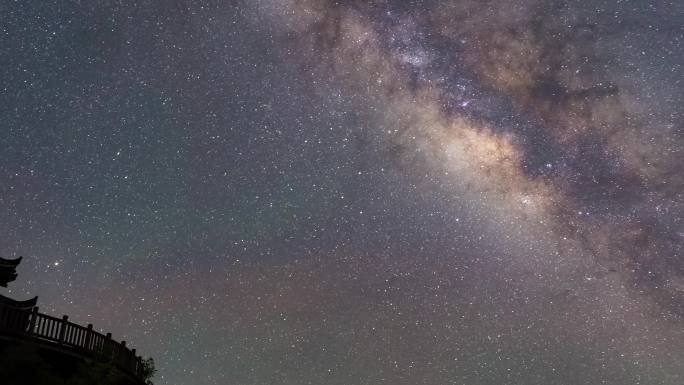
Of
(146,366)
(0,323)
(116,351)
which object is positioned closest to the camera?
(0,323)

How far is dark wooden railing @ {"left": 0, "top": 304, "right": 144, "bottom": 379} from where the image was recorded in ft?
60.3

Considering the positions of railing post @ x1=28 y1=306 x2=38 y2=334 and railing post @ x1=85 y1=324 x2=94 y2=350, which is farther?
railing post @ x1=85 y1=324 x2=94 y2=350

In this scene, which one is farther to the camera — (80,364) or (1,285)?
(1,285)

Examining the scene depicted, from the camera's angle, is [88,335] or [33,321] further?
[88,335]

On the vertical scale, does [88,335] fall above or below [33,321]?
above

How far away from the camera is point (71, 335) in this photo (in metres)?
20.0

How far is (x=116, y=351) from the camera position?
848 inches

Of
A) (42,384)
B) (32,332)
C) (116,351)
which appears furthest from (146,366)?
(42,384)

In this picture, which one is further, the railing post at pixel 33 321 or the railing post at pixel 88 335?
the railing post at pixel 88 335

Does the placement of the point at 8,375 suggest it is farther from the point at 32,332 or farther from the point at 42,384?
the point at 32,332

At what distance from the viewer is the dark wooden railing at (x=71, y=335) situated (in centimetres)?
1838

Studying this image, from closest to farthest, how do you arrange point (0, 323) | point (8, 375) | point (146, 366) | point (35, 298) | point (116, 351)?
1. point (8, 375)
2. point (0, 323)
3. point (35, 298)
4. point (116, 351)
5. point (146, 366)

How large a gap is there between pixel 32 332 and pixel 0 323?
120cm

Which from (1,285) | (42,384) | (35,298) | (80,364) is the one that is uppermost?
(1,285)
